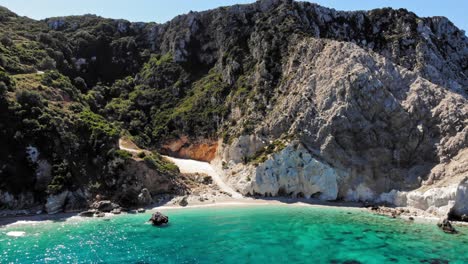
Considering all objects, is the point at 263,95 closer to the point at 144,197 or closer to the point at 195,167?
the point at 195,167

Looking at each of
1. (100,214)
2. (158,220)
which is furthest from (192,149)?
(158,220)

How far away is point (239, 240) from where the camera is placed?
38.5m

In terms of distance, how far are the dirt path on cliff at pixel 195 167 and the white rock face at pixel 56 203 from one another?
17672mm

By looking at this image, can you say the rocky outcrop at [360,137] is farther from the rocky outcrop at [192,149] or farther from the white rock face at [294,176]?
the rocky outcrop at [192,149]

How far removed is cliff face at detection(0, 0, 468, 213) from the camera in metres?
60.5

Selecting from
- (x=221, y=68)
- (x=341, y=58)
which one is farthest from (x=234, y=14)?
(x=341, y=58)

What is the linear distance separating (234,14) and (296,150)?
172 ft

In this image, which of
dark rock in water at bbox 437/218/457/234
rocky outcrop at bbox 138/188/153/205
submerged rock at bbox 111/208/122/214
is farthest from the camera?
rocky outcrop at bbox 138/188/153/205

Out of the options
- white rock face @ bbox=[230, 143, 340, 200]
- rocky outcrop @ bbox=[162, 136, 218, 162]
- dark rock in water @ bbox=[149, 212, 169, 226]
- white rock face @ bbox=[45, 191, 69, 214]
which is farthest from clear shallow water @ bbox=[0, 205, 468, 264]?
rocky outcrop @ bbox=[162, 136, 218, 162]

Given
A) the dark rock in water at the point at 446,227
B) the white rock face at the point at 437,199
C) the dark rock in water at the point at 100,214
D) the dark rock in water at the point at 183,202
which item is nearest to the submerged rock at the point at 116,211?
the dark rock in water at the point at 100,214

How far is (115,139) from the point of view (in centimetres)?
6494

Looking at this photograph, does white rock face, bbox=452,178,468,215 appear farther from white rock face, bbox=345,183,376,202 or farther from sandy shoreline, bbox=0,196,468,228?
white rock face, bbox=345,183,376,202

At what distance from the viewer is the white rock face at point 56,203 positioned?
5128 cm

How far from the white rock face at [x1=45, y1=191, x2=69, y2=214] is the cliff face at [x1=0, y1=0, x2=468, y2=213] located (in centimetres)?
127
